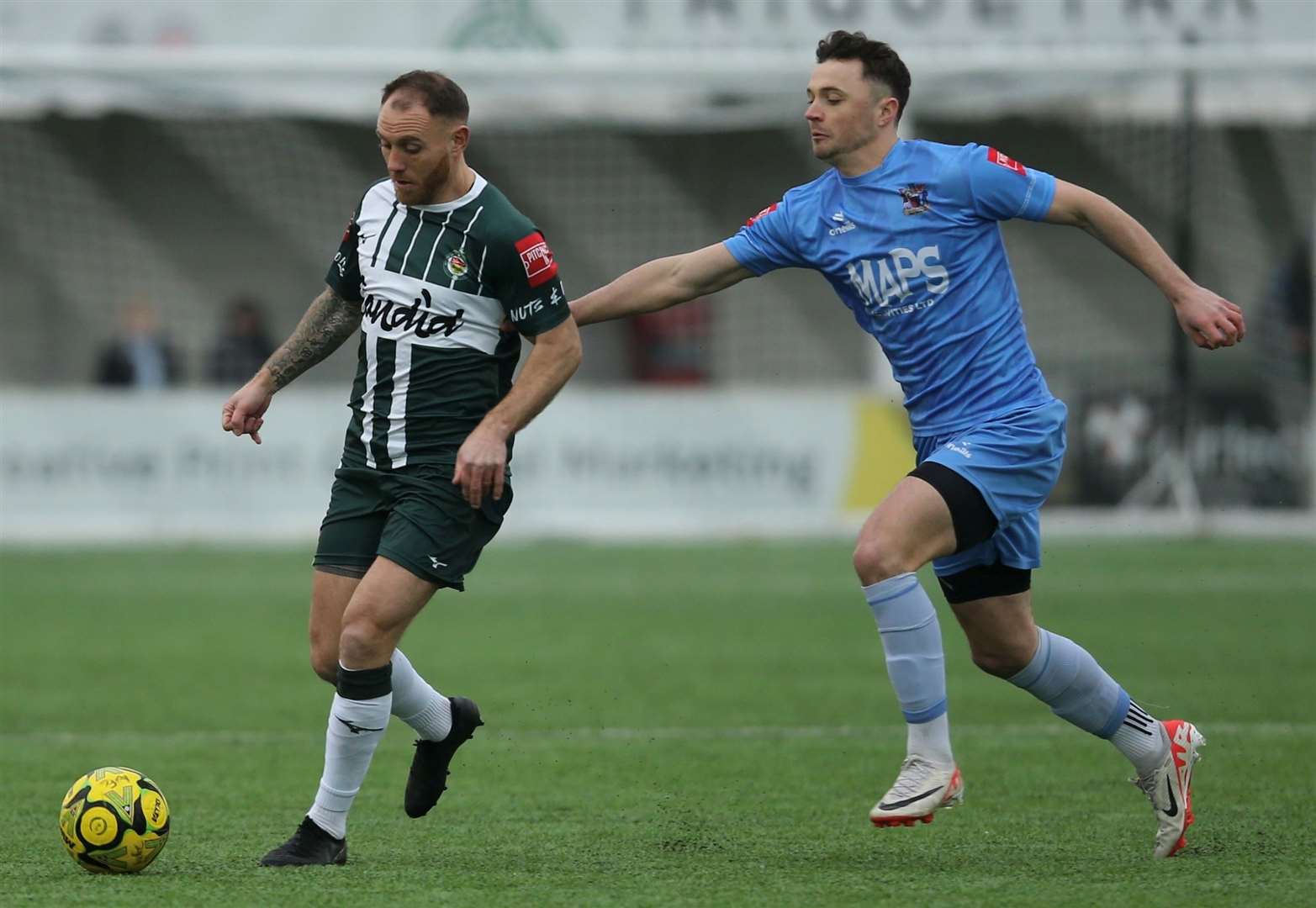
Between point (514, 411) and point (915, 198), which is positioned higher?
point (915, 198)

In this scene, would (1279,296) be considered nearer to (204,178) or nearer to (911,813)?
(204,178)

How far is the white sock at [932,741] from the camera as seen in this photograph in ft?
17.4

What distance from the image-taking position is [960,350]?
5629mm

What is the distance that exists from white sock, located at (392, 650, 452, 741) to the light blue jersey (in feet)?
5.67

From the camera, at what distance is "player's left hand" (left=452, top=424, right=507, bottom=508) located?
17.3 ft

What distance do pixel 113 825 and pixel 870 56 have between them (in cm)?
304

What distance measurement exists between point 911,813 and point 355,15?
1272cm

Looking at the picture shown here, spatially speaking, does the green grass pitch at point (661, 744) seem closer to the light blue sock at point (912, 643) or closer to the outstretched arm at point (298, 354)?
the light blue sock at point (912, 643)

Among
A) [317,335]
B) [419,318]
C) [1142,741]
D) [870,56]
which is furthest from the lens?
[317,335]

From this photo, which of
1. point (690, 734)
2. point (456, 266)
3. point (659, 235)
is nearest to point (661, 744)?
point (690, 734)

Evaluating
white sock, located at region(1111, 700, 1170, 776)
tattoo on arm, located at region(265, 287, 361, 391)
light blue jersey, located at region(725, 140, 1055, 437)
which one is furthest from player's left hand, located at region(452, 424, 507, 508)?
white sock, located at region(1111, 700, 1170, 776)

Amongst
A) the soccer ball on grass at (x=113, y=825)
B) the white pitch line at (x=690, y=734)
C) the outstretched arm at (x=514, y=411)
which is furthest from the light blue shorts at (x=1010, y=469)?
the white pitch line at (x=690, y=734)

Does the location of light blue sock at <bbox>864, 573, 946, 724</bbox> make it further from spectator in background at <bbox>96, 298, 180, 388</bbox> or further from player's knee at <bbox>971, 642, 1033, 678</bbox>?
spectator in background at <bbox>96, 298, 180, 388</bbox>

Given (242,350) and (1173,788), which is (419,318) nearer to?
(1173,788)
